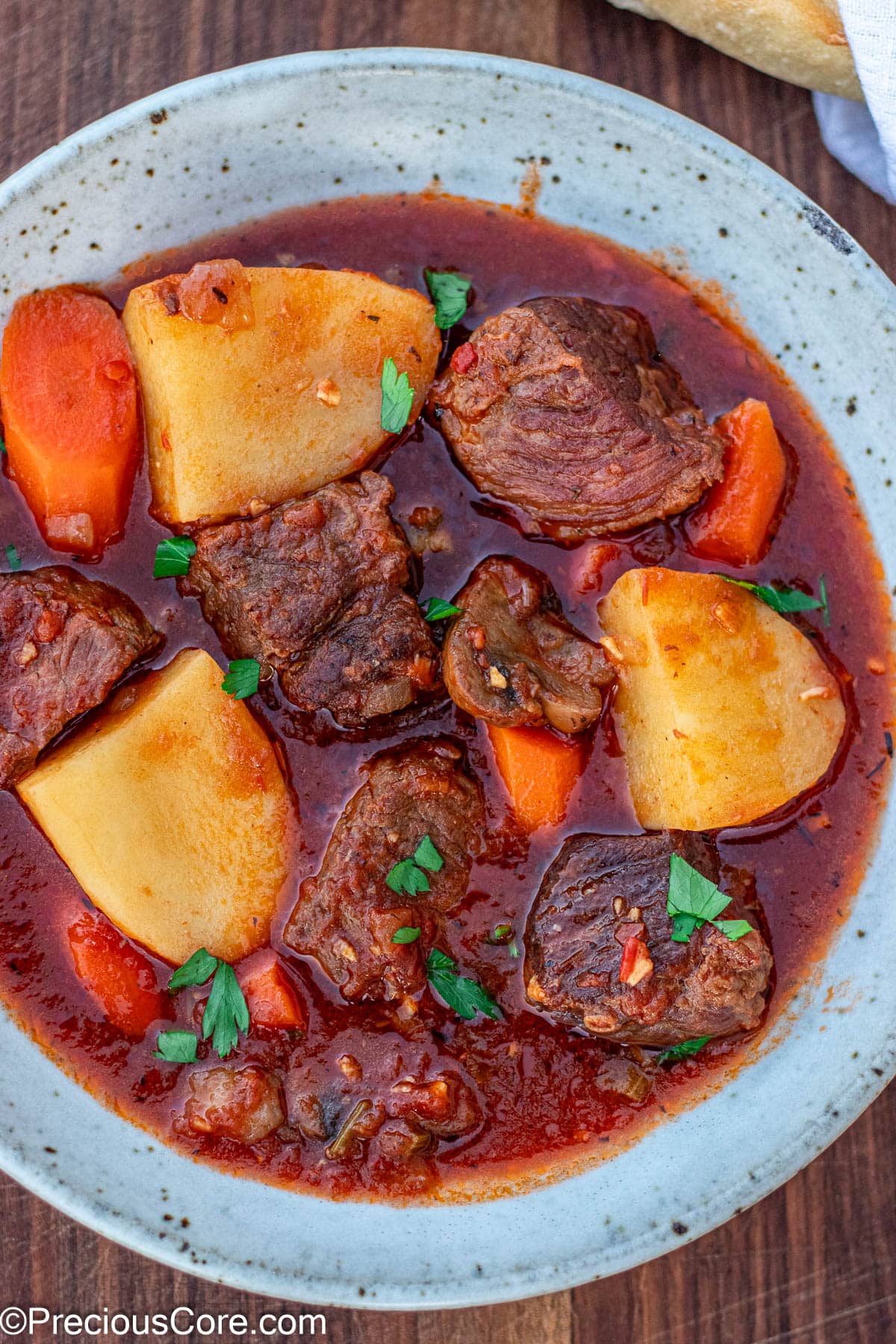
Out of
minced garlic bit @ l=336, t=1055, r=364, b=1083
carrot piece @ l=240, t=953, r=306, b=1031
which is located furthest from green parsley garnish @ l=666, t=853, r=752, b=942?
carrot piece @ l=240, t=953, r=306, b=1031

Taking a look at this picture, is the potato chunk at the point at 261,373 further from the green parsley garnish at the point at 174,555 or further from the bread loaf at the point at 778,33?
the bread loaf at the point at 778,33

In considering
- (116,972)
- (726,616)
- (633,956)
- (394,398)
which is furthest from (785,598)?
(116,972)

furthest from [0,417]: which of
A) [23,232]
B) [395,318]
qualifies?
[395,318]

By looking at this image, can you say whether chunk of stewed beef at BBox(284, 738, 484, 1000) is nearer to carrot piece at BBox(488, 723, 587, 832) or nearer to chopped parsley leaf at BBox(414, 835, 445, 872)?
chopped parsley leaf at BBox(414, 835, 445, 872)

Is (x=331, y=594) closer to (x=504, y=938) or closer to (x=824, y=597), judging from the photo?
(x=504, y=938)

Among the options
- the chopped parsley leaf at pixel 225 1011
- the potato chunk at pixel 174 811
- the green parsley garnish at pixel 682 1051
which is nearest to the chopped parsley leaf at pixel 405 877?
the potato chunk at pixel 174 811

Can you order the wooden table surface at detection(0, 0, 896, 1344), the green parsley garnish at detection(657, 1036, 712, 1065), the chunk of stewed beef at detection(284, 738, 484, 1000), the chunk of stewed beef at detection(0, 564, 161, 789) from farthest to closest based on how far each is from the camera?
1. the wooden table surface at detection(0, 0, 896, 1344)
2. the green parsley garnish at detection(657, 1036, 712, 1065)
3. the chunk of stewed beef at detection(284, 738, 484, 1000)
4. the chunk of stewed beef at detection(0, 564, 161, 789)

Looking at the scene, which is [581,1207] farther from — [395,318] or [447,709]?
[395,318]
